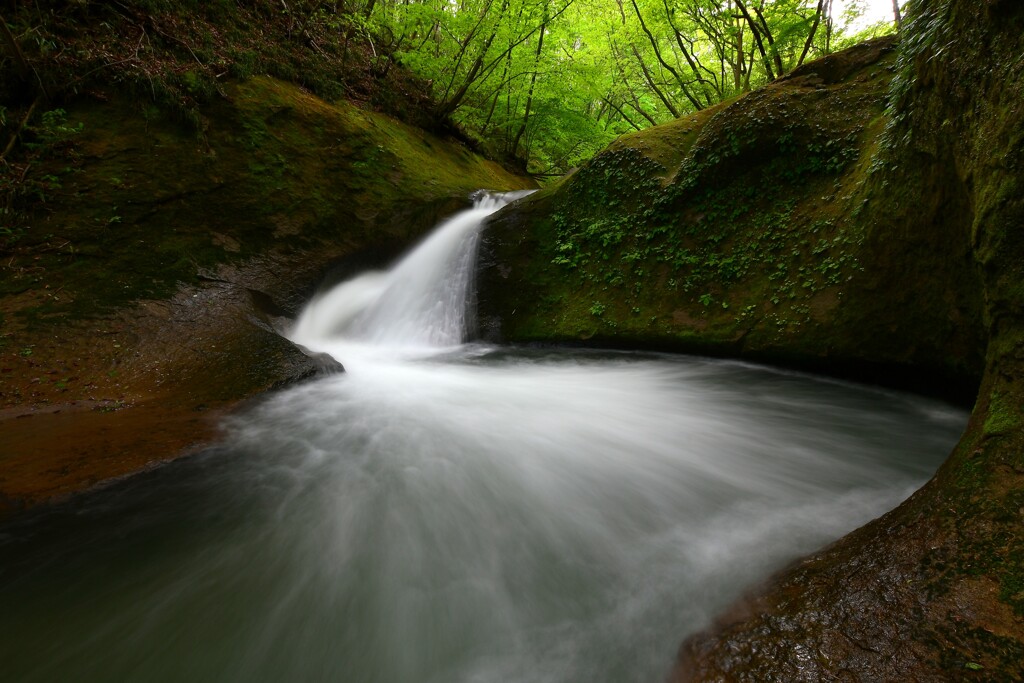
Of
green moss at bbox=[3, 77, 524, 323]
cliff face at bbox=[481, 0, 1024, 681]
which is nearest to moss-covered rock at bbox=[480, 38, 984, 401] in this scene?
cliff face at bbox=[481, 0, 1024, 681]

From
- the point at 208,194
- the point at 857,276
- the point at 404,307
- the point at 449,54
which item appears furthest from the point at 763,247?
the point at 449,54

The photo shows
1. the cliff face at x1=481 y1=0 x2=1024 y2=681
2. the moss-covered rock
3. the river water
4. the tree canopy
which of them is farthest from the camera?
the tree canopy

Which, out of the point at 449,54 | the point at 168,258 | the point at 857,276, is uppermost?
the point at 449,54

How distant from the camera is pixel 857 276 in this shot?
3.93 metres

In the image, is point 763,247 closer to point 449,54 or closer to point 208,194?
point 208,194

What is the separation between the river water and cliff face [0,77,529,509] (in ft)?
2.16

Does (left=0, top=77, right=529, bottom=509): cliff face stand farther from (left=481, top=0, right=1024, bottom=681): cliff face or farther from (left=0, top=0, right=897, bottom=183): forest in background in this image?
(left=481, top=0, right=1024, bottom=681): cliff face

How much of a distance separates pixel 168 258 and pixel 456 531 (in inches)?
201

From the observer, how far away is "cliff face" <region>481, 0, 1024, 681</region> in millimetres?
1381

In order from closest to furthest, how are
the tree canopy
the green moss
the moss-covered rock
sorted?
the moss-covered rock
the green moss
the tree canopy

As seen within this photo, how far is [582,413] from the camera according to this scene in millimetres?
4121

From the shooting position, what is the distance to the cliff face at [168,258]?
139 inches

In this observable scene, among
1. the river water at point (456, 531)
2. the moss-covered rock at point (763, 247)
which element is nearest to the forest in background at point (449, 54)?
the moss-covered rock at point (763, 247)

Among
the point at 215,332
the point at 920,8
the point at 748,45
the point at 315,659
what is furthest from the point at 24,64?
the point at 748,45
